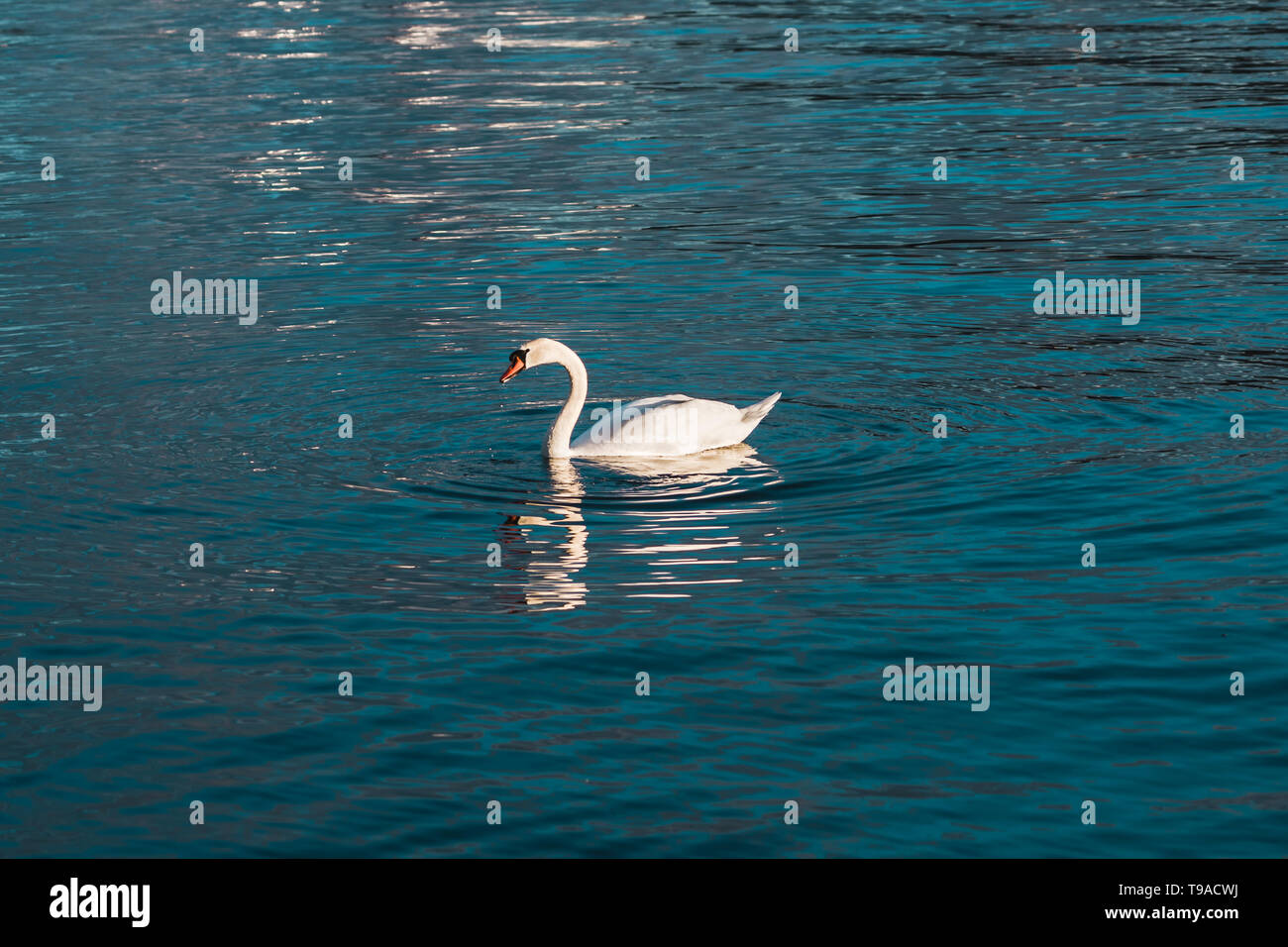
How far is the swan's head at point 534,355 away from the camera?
51.6 feet

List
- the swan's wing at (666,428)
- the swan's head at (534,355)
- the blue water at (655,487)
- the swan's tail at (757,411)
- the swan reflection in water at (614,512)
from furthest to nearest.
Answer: the swan's head at (534,355) → the swan's tail at (757,411) → the swan's wing at (666,428) → the swan reflection in water at (614,512) → the blue water at (655,487)

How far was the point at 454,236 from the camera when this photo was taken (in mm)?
23984

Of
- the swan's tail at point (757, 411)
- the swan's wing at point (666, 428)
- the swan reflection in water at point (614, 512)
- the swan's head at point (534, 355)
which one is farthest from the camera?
the swan's head at point (534, 355)

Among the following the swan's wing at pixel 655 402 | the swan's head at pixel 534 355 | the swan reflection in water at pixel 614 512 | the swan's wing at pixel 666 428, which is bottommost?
Answer: the swan reflection in water at pixel 614 512

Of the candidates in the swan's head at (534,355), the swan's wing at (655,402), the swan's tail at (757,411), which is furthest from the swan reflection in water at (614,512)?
the swan's head at (534,355)

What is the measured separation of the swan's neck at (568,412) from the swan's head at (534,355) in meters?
0.06

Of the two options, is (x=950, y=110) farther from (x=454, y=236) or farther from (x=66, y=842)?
(x=66, y=842)

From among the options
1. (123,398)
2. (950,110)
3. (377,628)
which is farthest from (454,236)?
(377,628)

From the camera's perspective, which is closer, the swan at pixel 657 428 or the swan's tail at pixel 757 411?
the swan at pixel 657 428

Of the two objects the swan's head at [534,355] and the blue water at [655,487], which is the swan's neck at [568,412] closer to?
the swan's head at [534,355]

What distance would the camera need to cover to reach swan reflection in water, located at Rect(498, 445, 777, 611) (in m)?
12.6

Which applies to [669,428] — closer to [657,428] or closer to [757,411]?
[657,428]

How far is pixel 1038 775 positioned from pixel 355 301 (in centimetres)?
1281

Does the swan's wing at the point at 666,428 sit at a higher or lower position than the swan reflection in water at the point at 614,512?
higher
